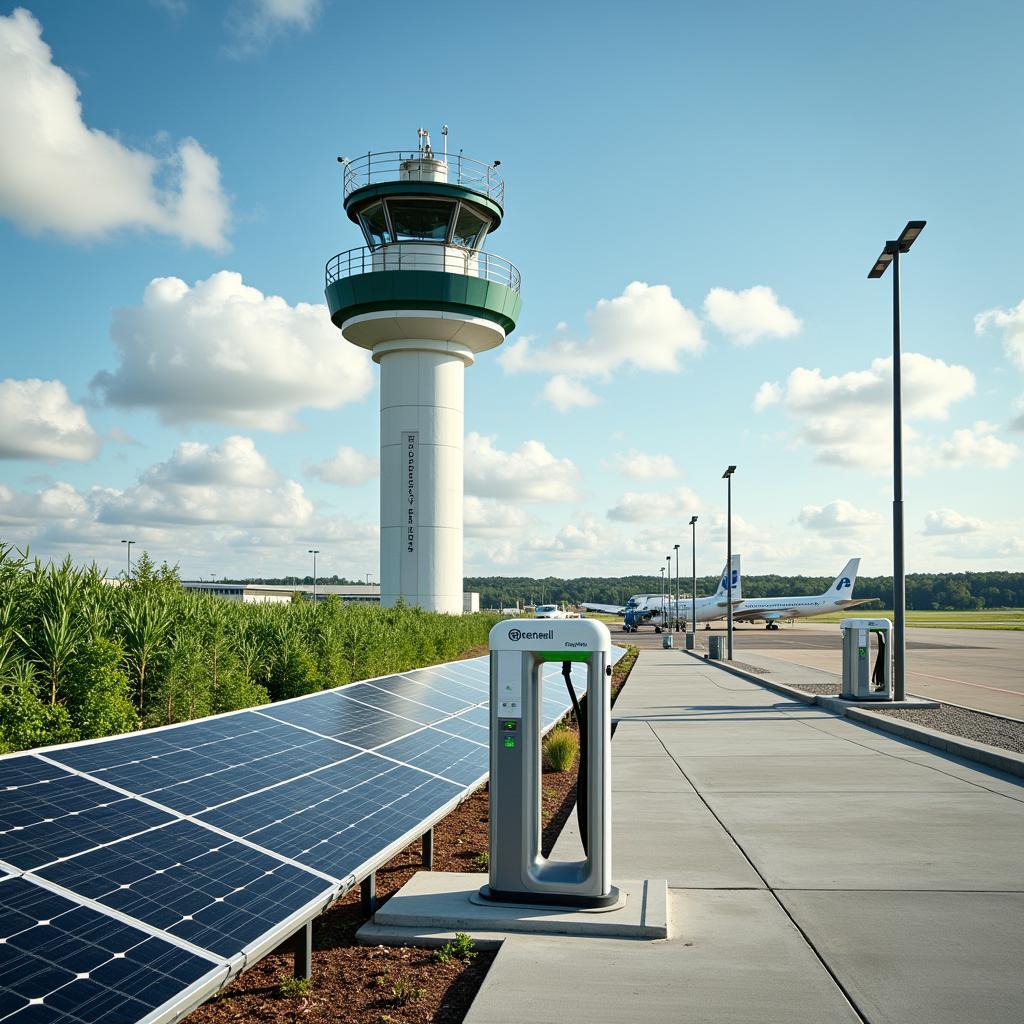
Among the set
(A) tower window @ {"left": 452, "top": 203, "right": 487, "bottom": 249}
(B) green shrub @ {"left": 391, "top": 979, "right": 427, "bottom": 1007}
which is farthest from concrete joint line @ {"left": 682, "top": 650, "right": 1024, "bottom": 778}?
(A) tower window @ {"left": 452, "top": 203, "right": 487, "bottom": 249}

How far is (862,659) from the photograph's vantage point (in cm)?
2014

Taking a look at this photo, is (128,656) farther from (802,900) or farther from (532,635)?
(802,900)

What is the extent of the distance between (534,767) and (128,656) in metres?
6.54

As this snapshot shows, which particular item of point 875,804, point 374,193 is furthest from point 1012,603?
point 875,804

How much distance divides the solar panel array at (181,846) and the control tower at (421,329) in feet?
89.9

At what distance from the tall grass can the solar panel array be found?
173 cm

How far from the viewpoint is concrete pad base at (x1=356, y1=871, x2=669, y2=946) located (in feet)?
19.8

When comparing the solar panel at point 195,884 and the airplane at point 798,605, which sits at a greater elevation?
the solar panel at point 195,884

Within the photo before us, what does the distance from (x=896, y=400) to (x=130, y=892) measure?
19673mm

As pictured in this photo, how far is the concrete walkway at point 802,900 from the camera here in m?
5.03

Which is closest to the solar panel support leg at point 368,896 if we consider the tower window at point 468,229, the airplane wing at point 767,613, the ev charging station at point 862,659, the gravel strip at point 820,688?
the ev charging station at point 862,659

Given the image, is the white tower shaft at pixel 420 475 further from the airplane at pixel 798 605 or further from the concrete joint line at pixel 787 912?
the airplane at pixel 798 605

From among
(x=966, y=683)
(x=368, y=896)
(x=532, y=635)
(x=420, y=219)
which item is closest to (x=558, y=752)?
(x=368, y=896)

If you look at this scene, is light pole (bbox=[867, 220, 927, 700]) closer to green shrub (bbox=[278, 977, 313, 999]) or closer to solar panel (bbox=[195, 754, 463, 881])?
solar panel (bbox=[195, 754, 463, 881])
